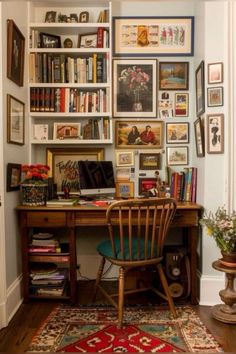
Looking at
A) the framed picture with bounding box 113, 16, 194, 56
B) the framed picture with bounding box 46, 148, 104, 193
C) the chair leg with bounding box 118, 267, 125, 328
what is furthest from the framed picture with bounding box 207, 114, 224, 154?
the chair leg with bounding box 118, 267, 125, 328

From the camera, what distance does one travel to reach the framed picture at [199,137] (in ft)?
8.15

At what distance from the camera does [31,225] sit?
2.35 metres

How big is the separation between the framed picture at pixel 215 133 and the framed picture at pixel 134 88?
0.66 metres

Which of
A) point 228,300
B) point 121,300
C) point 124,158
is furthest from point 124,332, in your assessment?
point 124,158

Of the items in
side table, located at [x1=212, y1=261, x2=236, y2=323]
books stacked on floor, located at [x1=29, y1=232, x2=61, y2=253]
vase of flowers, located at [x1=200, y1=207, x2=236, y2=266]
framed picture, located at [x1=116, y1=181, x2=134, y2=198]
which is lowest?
side table, located at [x1=212, y1=261, x2=236, y2=323]

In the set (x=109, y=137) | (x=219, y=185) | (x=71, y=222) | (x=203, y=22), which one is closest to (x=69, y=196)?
(x=71, y=222)

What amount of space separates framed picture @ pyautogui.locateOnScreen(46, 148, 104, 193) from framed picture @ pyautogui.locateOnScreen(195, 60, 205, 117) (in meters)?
0.95

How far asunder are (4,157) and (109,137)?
95 centimetres

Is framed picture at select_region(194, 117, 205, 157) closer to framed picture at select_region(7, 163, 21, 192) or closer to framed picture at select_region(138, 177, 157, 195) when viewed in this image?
framed picture at select_region(138, 177, 157, 195)

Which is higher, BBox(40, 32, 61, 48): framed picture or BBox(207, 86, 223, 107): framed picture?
BBox(40, 32, 61, 48): framed picture

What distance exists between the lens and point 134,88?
2863mm

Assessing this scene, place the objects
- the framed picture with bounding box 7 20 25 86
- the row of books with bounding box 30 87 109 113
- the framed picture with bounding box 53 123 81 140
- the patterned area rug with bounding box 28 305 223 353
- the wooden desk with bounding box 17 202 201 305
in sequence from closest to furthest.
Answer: the patterned area rug with bounding box 28 305 223 353 < the framed picture with bounding box 7 20 25 86 < the wooden desk with bounding box 17 202 201 305 < the row of books with bounding box 30 87 109 113 < the framed picture with bounding box 53 123 81 140

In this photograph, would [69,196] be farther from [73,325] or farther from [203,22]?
[203,22]

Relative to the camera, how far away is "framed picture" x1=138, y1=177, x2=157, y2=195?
287 cm
